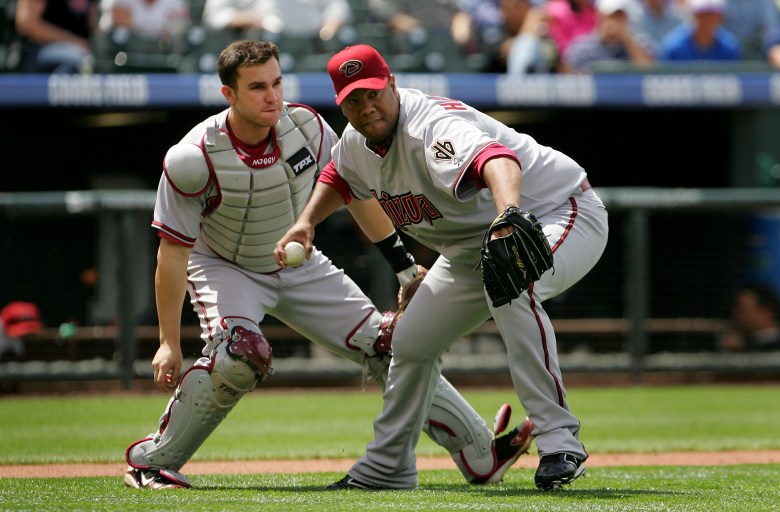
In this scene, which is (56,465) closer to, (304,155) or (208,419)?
(208,419)

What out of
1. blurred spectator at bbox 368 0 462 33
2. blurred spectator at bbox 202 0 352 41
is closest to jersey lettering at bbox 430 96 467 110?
blurred spectator at bbox 202 0 352 41

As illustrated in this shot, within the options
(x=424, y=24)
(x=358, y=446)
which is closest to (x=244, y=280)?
(x=358, y=446)

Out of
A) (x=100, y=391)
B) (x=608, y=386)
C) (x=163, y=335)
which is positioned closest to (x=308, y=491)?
(x=163, y=335)

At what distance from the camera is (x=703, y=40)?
10.4m

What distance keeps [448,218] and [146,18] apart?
6.32 m

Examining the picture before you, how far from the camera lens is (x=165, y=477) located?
14.3ft

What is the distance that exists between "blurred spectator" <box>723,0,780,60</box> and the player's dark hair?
7.60 m

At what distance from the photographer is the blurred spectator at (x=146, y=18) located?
9539 millimetres

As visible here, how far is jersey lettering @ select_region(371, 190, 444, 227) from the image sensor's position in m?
4.07

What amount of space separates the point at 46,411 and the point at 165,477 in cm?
404

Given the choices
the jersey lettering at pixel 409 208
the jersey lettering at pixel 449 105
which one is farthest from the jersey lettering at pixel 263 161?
the jersey lettering at pixel 449 105

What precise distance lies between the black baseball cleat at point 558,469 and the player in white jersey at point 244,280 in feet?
2.14

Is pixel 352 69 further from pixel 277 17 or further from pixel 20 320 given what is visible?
pixel 277 17

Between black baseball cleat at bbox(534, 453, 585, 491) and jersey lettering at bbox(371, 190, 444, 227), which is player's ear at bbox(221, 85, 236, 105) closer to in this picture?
jersey lettering at bbox(371, 190, 444, 227)
